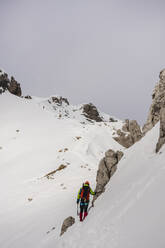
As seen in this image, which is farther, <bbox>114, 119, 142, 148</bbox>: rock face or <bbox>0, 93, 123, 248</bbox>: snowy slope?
<bbox>114, 119, 142, 148</bbox>: rock face

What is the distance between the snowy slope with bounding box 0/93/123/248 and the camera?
17.1 m

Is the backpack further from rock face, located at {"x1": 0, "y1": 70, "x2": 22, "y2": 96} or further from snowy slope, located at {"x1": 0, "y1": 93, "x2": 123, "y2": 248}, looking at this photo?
rock face, located at {"x1": 0, "y1": 70, "x2": 22, "y2": 96}

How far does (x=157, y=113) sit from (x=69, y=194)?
46.6ft

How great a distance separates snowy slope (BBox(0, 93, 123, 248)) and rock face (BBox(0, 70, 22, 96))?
10.1 meters

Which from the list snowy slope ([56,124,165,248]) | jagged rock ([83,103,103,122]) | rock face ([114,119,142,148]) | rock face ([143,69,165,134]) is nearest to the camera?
snowy slope ([56,124,165,248])

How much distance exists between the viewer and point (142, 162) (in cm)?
1380

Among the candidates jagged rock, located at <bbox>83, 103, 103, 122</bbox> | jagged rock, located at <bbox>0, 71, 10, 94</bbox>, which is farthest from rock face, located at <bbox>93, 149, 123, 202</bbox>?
jagged rock, located at <bbox>83, 103, 103, 122</bbox>

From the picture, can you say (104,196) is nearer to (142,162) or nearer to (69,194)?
(142,162)

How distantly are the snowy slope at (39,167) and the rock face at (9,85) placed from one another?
33.2 ft

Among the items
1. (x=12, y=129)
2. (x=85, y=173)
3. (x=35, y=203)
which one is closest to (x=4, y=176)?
(x=35, y=203)

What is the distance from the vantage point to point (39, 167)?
32.7m

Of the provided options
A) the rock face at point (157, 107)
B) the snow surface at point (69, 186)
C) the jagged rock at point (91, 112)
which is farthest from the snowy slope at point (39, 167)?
the jagged rock at point (91, 112)

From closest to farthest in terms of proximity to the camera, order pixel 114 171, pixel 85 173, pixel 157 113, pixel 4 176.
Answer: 1. pixel 114 171
2. pixel 157 113
3. pixel 85 173
4. pixel 4 176

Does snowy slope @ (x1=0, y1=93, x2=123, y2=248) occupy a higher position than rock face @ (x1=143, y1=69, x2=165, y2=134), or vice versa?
rock face @ (x1=143, y1=69, x2=165, y2=134)
